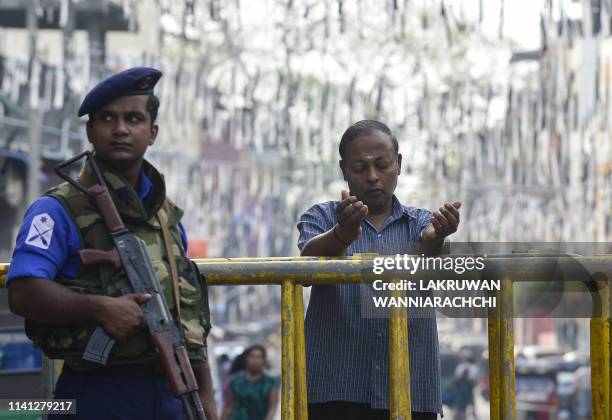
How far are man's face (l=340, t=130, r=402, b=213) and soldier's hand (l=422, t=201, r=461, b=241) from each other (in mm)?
215

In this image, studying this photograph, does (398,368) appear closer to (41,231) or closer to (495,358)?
(495,358)

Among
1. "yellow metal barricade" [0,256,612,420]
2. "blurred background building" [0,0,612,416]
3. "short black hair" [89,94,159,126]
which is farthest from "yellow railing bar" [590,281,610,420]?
"blurred background building" [0,0,612,416]

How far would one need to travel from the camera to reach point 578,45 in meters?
49.2

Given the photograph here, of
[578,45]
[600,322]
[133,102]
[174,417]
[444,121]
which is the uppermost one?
[578,45]

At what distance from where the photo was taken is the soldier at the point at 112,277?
314 cm

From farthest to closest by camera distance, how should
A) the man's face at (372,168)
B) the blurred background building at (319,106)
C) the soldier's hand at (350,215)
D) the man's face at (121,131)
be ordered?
the blurred background building at (319,106)
the man's face at (372,168)
the soldier's hand at (350,215)
the man's face at (121,131)

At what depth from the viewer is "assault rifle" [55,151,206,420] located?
316 cm

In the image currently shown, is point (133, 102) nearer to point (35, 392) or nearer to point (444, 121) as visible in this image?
point (35, 392)

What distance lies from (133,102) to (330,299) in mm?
1025

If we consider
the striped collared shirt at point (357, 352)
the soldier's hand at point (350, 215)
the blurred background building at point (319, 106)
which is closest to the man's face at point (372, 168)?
the striped collared shirt at point (357, 352)

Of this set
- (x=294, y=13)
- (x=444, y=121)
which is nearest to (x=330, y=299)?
(x=294, y=13)

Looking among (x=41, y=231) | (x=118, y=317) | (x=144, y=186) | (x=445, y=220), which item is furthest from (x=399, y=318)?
(x=41, y=231)

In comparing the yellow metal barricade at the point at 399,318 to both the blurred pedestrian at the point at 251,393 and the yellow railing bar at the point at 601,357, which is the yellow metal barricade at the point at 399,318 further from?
the blurred pedestrian at the point at 251,393

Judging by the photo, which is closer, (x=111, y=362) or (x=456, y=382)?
(x=111, y=362)
